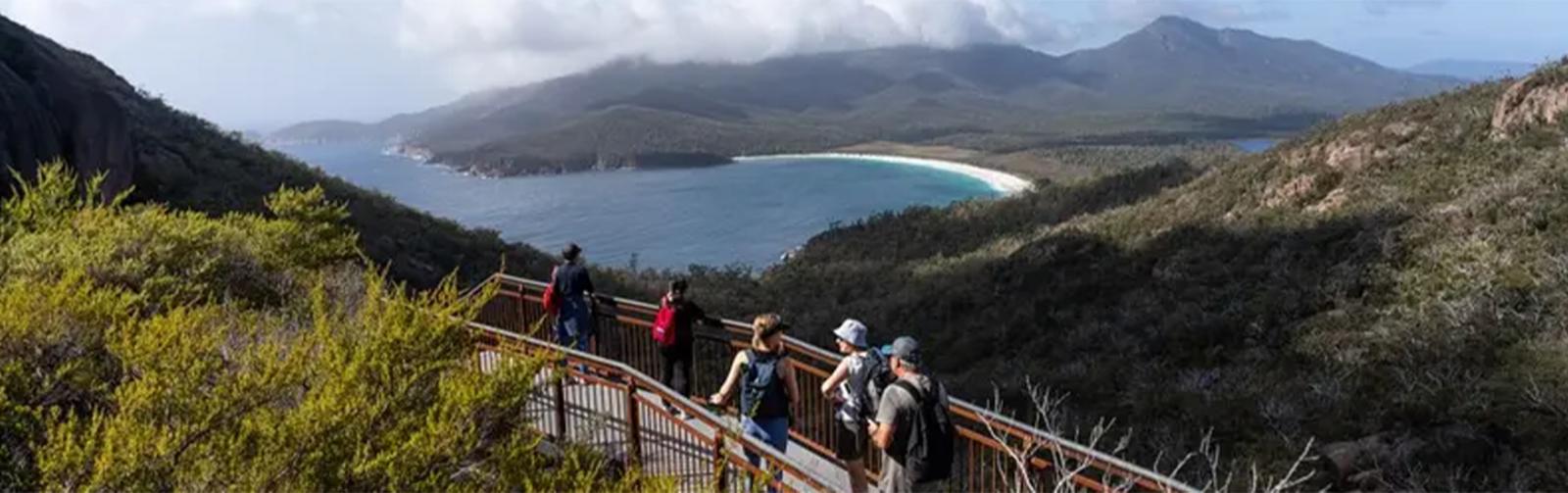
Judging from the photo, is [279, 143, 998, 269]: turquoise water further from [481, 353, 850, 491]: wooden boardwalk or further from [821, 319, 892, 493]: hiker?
[821, 319, 892, 493]: hiker

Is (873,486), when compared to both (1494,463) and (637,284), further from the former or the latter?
(637,284)

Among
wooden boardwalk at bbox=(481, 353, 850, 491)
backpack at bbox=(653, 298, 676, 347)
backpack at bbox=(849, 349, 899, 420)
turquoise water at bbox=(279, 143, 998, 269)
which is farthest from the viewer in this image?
turquoise water at bbox=(279, 143, 998, 269)

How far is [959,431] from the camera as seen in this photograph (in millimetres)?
6562

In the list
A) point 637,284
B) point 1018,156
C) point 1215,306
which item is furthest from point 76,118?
point 1018,156

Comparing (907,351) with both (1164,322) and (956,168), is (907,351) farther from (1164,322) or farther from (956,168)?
(956,168)

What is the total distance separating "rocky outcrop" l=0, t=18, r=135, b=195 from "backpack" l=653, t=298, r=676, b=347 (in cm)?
1675

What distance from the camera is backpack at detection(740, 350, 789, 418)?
21.0 ft

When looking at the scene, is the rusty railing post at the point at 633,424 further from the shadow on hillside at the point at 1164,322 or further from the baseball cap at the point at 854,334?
the shadow on hillside at the point at 1164,322

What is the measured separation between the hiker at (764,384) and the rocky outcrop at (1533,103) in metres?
21.6

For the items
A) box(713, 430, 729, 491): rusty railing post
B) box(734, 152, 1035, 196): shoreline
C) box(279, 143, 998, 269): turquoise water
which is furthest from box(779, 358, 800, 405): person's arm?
box(734, 152, 1035, 196): shoreline

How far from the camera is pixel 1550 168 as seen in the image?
16594 mm

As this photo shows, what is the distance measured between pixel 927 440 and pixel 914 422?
12cm

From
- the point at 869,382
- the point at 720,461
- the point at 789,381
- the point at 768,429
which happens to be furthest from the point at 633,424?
the point at 869,382

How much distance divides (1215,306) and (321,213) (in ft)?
50.3
